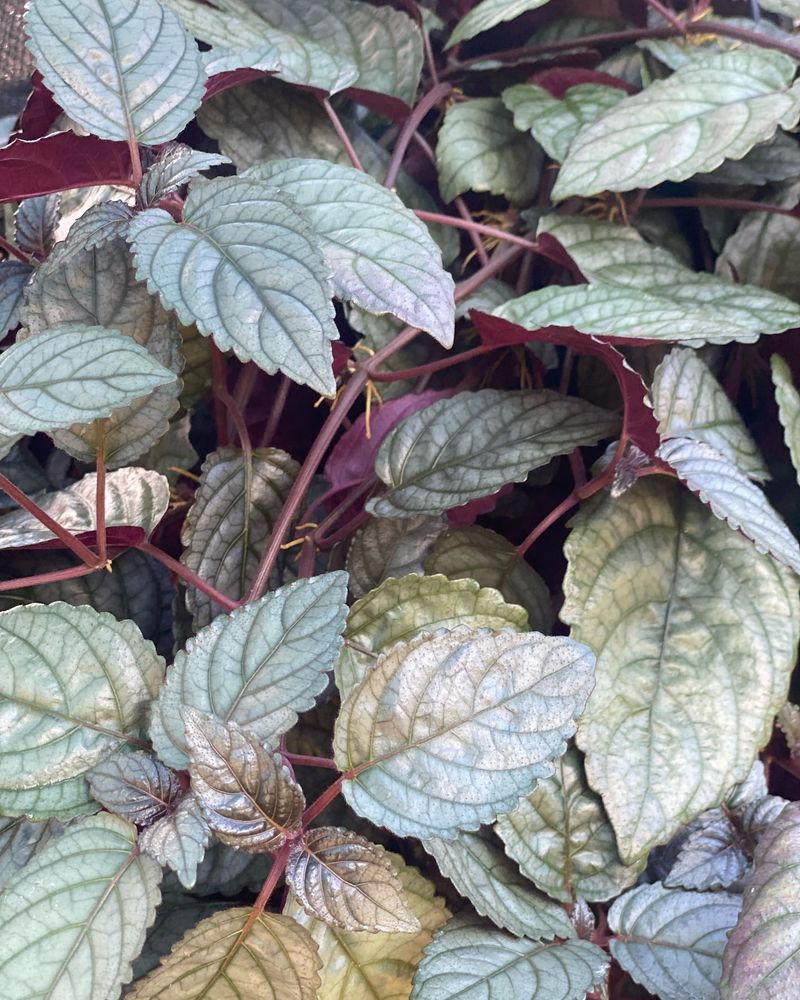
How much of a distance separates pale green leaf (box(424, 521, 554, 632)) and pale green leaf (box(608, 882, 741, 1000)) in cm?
25

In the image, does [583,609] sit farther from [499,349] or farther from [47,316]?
[47,316]

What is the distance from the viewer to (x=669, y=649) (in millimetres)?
745

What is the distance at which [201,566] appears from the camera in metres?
0.73

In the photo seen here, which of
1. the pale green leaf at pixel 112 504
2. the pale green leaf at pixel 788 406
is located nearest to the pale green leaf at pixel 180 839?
the pale green leaf at pixel 112 504

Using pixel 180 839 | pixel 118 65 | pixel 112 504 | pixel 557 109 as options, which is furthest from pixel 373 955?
pixel 557 109

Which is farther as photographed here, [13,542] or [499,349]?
[499,349]

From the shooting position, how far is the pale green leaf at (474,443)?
27.8 inches

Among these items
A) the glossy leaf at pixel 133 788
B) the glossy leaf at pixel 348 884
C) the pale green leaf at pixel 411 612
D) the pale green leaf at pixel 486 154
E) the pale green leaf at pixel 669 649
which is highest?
the pale green leaf at pixel 486 154

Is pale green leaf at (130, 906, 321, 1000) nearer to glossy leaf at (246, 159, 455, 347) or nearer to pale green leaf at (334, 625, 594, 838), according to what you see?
pale green leaf at (334, 625, 594, 838)

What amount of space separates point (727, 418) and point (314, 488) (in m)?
0.41

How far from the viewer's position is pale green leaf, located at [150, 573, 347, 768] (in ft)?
1.84

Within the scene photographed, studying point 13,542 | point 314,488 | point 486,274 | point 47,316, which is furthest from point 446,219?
point 13,542

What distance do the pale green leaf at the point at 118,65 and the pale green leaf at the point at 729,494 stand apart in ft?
1.57

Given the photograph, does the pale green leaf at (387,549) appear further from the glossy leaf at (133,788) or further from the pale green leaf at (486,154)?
the pale green leaf at (486,154)
